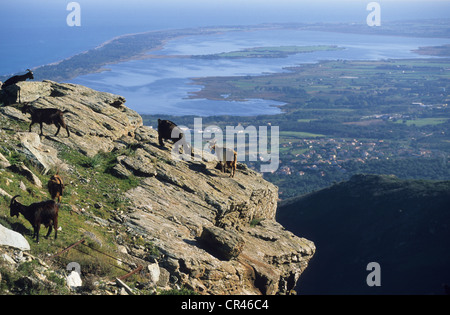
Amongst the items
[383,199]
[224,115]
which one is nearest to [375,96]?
[224,115]

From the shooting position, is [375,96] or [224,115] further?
[375,96]

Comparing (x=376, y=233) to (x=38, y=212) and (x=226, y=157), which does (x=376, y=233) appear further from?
(x=38, y=212)

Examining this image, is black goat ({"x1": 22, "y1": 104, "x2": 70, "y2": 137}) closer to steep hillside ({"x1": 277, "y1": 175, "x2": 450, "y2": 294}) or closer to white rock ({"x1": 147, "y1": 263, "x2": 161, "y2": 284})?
white rock ({"x1": 147, "y1": 263, "x2": 161, "y2": 284})

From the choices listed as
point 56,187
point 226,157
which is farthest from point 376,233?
point 56,187

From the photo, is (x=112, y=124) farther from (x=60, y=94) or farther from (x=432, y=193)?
(x=432, y=193)

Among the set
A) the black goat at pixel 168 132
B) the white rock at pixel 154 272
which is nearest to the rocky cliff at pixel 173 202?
the white rock at pixel 154 272

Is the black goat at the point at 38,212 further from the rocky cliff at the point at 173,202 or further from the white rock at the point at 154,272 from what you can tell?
the white rock at the point at 154,272
